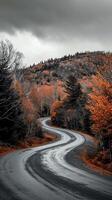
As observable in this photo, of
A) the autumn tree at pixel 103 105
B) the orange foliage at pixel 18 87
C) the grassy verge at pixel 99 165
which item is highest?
the orange foliage at pixel 18 87

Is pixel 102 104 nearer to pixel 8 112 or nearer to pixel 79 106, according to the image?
pixel 8 112

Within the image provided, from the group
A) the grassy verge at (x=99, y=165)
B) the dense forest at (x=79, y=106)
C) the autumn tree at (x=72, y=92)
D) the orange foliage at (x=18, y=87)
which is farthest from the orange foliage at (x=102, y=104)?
the autumn tree at (x=72, y=92)

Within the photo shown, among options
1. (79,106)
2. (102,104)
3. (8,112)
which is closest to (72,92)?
(79,106)

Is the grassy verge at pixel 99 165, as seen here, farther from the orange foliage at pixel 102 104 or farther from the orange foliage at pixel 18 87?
the orange foliage at pixel 18 87

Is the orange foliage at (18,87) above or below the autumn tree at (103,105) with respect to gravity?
above

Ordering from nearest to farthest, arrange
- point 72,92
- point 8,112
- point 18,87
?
point 8,112
point 18,87
point 72,92

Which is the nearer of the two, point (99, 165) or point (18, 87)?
point (99, 165)

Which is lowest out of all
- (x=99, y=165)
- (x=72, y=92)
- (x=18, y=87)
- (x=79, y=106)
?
(x=99, y=165)

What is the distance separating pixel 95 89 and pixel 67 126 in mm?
60446

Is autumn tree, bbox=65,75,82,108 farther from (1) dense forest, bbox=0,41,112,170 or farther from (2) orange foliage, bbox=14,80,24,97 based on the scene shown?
(2) orange foliage, bbox=14,80,24,97

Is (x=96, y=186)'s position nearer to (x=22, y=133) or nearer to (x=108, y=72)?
(x=108, y=72)

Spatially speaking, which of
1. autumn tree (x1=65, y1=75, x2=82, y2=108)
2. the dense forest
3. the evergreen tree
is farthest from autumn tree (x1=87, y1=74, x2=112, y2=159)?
autumn tree (x1=65, y1=75, x2=82, y2=108)

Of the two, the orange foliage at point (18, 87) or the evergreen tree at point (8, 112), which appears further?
the orange foliage at point (18, 87)

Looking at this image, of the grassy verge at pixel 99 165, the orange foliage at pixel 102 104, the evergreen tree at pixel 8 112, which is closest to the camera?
the grassy verge at pixel 99 165
